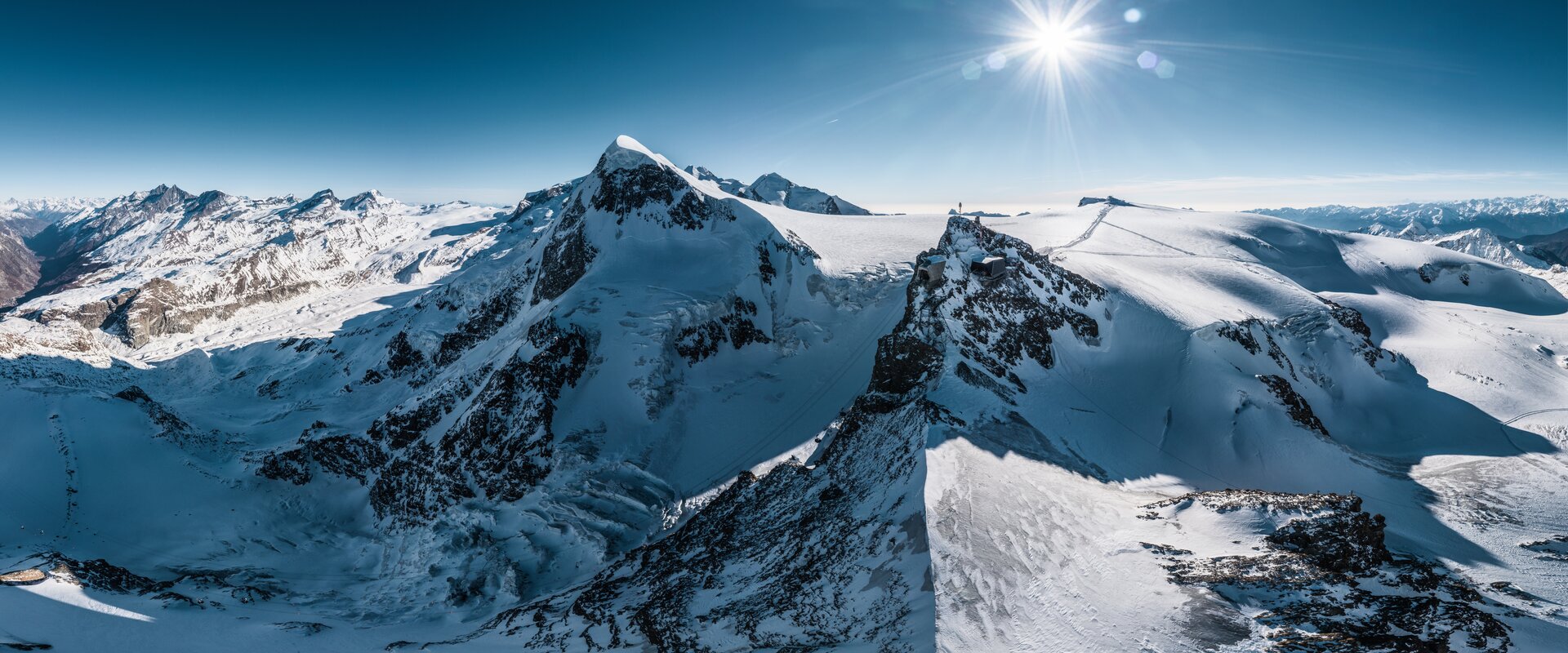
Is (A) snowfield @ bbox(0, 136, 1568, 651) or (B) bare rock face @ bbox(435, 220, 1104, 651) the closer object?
(A) snowfield @ bbox(0, 136, 1568, 651)

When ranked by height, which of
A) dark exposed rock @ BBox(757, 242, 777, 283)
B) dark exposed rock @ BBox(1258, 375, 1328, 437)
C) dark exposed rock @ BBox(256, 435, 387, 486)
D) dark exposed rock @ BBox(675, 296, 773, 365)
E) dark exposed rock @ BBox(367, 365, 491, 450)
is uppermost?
dark exposed rock @ BBox(757, 242, 777, 283)

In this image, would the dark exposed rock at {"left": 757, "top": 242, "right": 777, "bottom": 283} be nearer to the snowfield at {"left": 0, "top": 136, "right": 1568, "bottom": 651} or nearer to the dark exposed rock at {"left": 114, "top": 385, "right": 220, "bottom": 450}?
the snowfield at {"left": 0, "top": 136, "right": 1568, "bottom": 651}

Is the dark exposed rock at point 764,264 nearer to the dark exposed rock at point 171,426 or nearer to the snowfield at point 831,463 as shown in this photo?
the snowfield at point 831,463

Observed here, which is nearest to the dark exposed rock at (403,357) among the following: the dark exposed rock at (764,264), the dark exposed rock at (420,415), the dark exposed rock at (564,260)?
the dark exposed rock at (564,260)

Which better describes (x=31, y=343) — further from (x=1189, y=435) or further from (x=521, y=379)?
(x=1189, y=435)

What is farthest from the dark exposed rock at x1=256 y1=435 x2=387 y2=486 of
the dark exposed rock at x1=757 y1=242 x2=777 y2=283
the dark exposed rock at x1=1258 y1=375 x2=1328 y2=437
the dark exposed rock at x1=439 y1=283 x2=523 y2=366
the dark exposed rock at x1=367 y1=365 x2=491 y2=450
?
the dark exposed rock at x1=1258 y1=375 x2=1328 y2=437

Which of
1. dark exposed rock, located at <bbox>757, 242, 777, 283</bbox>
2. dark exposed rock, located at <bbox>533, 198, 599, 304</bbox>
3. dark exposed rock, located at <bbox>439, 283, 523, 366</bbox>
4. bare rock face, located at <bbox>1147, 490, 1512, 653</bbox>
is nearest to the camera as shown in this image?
bare rock face, located at <bbox>1147, 490, 1512, 653</bbox>

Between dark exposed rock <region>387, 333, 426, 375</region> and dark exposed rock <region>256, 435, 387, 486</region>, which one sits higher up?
dark exposed rock <region>387, 333, 426, 375</region>

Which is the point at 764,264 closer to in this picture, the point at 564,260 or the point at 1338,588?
the point at 564,260

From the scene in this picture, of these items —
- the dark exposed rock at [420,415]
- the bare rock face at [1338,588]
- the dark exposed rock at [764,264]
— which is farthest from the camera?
the dark exposed rock at [764,264]
